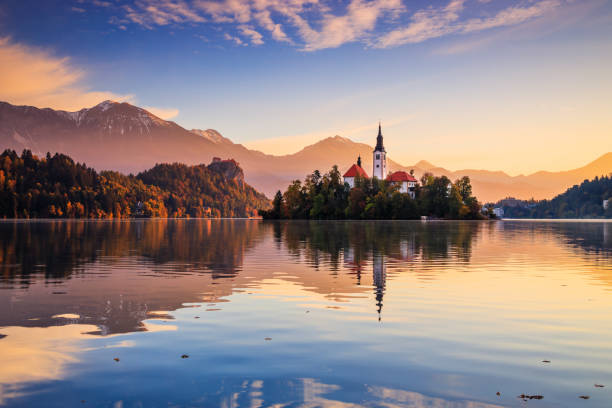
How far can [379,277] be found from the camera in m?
25.7

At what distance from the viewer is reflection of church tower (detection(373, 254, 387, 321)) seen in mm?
19219

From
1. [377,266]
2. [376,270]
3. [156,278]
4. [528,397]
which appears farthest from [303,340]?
[377,266]

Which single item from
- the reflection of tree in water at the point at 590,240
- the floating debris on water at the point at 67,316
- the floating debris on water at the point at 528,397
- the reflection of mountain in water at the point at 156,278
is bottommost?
the floating debris on water at the point at 528,397

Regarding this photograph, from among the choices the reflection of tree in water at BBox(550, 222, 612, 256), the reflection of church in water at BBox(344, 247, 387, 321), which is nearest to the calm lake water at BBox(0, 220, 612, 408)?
the reflection of church in water at BBox(344, 247, 387, 321)

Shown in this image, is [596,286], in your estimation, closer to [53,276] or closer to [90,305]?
[90,305]

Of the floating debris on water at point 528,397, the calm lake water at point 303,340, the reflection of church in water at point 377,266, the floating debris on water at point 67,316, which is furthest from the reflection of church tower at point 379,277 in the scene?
the floating debris on water at point 67,316

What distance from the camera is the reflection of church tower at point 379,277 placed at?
19219mm

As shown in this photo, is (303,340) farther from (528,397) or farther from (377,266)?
(377,266)

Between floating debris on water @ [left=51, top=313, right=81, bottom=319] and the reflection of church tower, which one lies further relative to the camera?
the reflection of church tower

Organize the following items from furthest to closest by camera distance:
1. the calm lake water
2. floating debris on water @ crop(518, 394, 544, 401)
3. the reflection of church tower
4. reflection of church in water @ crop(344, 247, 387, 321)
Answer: reflection of church in water @ crop(344, 247, 387, 321) < the reflection of church tower < the calm lake water < floating debris on water @ crop(518, 394, 544, 401)

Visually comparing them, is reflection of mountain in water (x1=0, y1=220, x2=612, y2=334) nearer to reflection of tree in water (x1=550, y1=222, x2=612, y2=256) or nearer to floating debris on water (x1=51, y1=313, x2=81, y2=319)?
floating debris on water (x1=51, y1=313, x2=81, y2=319)

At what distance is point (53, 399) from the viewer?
8.83 meters

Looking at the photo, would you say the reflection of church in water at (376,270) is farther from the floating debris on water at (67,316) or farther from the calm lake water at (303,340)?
the floating debris on water at (67,316)

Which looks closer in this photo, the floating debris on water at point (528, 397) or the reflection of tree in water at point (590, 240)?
the floating debris on water at point (528, 397)
